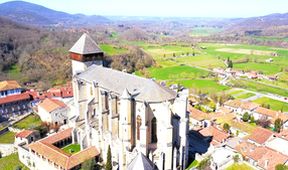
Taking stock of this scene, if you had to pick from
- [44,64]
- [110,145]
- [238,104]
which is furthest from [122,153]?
[44,64]

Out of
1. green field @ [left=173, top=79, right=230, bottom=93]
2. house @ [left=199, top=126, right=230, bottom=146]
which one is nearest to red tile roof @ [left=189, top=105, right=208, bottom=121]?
house @ [left=199, top=126, right=230, bottom=146]

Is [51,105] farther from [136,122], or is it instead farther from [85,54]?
[136,122]

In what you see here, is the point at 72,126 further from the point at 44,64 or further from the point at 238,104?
the point at 44,64

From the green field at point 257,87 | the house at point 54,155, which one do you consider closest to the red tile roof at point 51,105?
the house at point 54,155

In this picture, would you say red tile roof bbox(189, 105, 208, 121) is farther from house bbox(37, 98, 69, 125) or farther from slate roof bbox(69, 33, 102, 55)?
house bbox(37, 98, 69, 125)

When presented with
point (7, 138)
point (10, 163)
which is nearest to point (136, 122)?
point (10, 163)
